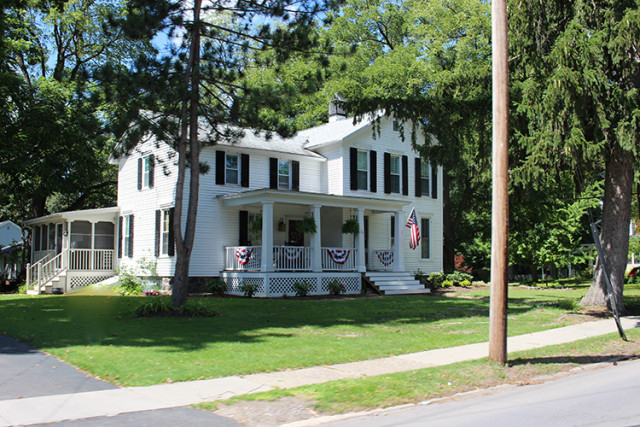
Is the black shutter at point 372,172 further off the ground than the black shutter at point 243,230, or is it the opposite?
the black shutter at point 372,172

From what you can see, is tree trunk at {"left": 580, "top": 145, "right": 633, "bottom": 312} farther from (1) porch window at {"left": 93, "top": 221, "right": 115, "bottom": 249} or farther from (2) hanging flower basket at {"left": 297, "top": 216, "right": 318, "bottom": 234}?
(1) porch window at {"left": 93, "top": 221, "right": 115, "bottom": 249}

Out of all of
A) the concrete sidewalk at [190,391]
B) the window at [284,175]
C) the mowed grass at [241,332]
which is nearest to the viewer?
the concrete sidewalk at [190,391]

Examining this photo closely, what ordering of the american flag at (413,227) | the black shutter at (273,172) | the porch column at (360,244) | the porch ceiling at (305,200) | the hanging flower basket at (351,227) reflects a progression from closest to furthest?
the porch ceiling at (305,200) → the hanging flower basket at (351,227) → the porch column at (360,244) → the black shutter at (273,172) → the american flag at (413,227)

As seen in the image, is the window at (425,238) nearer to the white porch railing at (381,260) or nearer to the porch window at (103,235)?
the white porch railing at (381,260)

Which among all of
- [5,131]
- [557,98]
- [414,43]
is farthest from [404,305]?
[414,43]

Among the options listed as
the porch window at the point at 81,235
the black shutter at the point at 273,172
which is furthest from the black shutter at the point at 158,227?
the black shutter at the point at 273,172

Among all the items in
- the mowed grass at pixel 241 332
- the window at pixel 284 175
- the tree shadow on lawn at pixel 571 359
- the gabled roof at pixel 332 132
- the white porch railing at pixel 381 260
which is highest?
the gabled roof at pixel 332 132

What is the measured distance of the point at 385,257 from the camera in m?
26.3

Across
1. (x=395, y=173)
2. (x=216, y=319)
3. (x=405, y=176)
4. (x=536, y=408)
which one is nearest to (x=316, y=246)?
(x=395, y=173)

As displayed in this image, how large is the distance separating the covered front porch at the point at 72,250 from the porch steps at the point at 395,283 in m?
11.8

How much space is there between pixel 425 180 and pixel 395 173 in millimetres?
2172

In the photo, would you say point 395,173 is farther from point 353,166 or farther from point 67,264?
point 67,264

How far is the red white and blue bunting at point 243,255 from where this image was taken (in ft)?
73.4

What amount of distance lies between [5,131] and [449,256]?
2464cm
